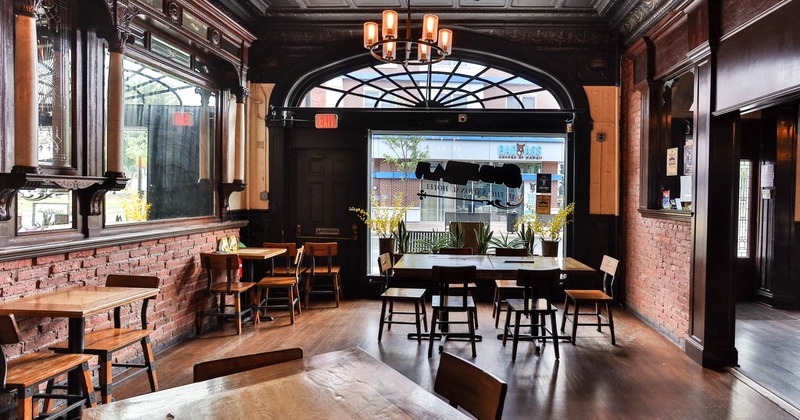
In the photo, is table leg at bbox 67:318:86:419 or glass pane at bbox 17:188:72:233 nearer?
table leg at bbox 67:318:86:419

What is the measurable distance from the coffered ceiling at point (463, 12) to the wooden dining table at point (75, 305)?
12.8 feet

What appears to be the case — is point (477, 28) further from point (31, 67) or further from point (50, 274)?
point (50, 274)

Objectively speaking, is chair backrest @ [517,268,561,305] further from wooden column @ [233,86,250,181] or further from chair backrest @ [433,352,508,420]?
wooden column @ [233,86,250,181]

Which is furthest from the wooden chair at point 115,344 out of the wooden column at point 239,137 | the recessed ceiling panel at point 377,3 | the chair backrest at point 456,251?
the recessed ceiling panel at point 377,3

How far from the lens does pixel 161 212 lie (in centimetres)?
482

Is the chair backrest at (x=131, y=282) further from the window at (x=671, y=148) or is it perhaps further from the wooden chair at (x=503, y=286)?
the window at (x=671, y=148)

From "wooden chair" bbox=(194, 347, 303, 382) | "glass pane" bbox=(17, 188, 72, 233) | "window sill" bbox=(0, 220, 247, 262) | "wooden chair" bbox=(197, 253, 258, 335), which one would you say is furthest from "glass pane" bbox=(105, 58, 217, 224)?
"wooden chair" bbox=(194, 347, 303, 382)

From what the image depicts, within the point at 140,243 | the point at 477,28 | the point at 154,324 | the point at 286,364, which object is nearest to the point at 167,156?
Result: the point at 140,243

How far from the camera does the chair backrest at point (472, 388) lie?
1.67m

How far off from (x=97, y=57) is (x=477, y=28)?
15.5 feet

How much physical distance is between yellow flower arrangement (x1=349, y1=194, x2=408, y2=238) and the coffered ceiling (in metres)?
2.56

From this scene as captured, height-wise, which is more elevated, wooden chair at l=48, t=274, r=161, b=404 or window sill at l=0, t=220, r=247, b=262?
window sill at l=0, t=220, r=247, b=262

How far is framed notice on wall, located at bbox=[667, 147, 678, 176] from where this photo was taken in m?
5.34

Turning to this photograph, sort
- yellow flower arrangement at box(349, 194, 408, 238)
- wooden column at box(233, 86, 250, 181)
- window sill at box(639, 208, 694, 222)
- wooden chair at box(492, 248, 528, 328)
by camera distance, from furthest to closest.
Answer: yellow flower arrangement at box(349, 194, 408, 238), wooden column at box(233, 86, 250, 181), wooden chair at box(492, 248, 528, 328), window sill at box(639, 208, 694, 222)
